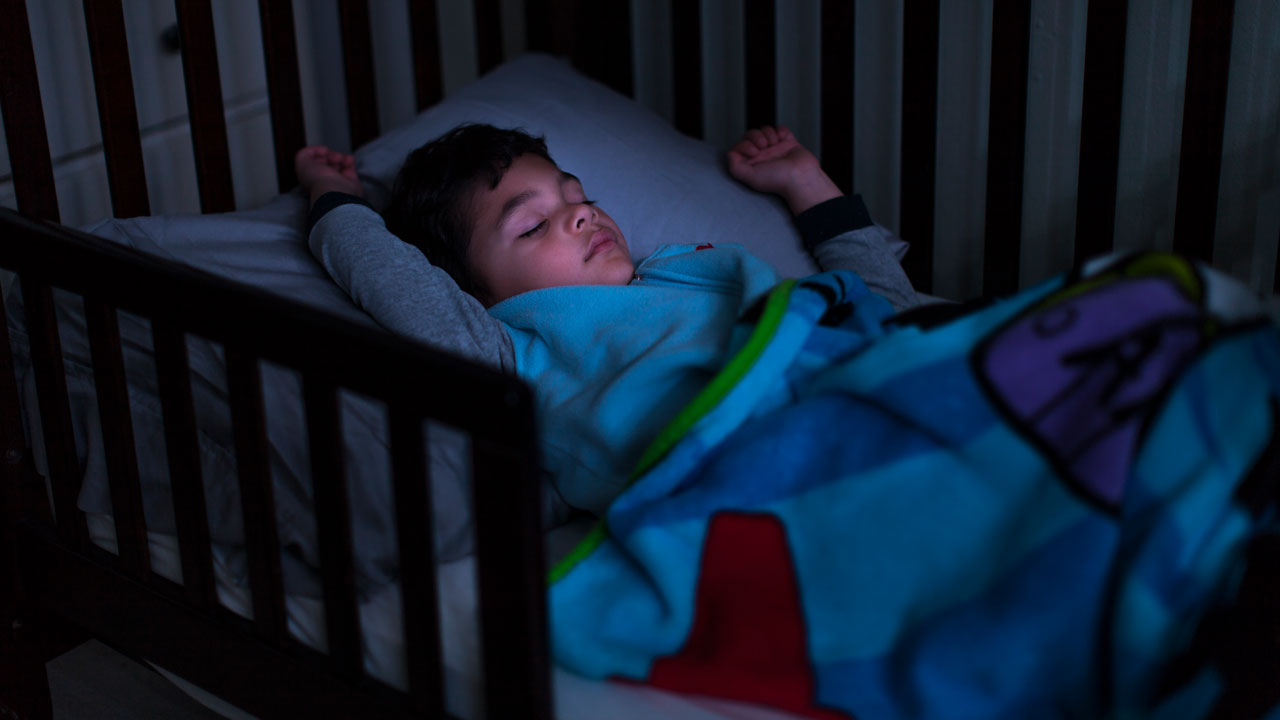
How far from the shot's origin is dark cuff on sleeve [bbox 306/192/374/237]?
4.01ft

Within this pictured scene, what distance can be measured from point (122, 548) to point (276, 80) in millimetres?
606

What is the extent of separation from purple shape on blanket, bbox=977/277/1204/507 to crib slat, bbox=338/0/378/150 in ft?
3.17

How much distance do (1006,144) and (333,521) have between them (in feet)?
3.07

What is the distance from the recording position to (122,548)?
1016mm

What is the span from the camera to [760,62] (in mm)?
1608

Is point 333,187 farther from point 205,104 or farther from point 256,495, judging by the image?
point 256,495

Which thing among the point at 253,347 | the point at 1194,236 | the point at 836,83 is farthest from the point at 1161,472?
the point at 836,83

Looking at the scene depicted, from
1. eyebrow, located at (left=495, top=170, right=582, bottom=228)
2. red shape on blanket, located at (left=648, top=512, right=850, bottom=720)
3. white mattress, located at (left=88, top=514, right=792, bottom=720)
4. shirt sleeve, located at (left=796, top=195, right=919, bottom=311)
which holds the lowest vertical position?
white mattress, located at (left=88, top=514, right=792, bottom=720)

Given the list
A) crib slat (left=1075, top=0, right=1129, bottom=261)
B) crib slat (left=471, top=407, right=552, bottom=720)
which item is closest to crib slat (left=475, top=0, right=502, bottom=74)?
crib slat (left=1075, top=0, right=1129, bottom=261)

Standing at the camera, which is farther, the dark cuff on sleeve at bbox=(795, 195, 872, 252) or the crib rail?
the dark cuff on sleeve at bbox=(795, 195, 872, 252)

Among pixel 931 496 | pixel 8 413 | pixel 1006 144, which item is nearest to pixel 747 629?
pixel 931 496

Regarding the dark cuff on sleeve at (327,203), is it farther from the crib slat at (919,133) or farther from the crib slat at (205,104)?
the crib slat at (919,133)

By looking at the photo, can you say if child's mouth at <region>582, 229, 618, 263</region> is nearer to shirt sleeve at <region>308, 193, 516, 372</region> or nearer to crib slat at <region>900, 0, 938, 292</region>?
shirt sleeve at <region>308, 193, 516, 372</region>

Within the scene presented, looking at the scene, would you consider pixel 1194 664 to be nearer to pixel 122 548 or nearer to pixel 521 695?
pixel 521 695
